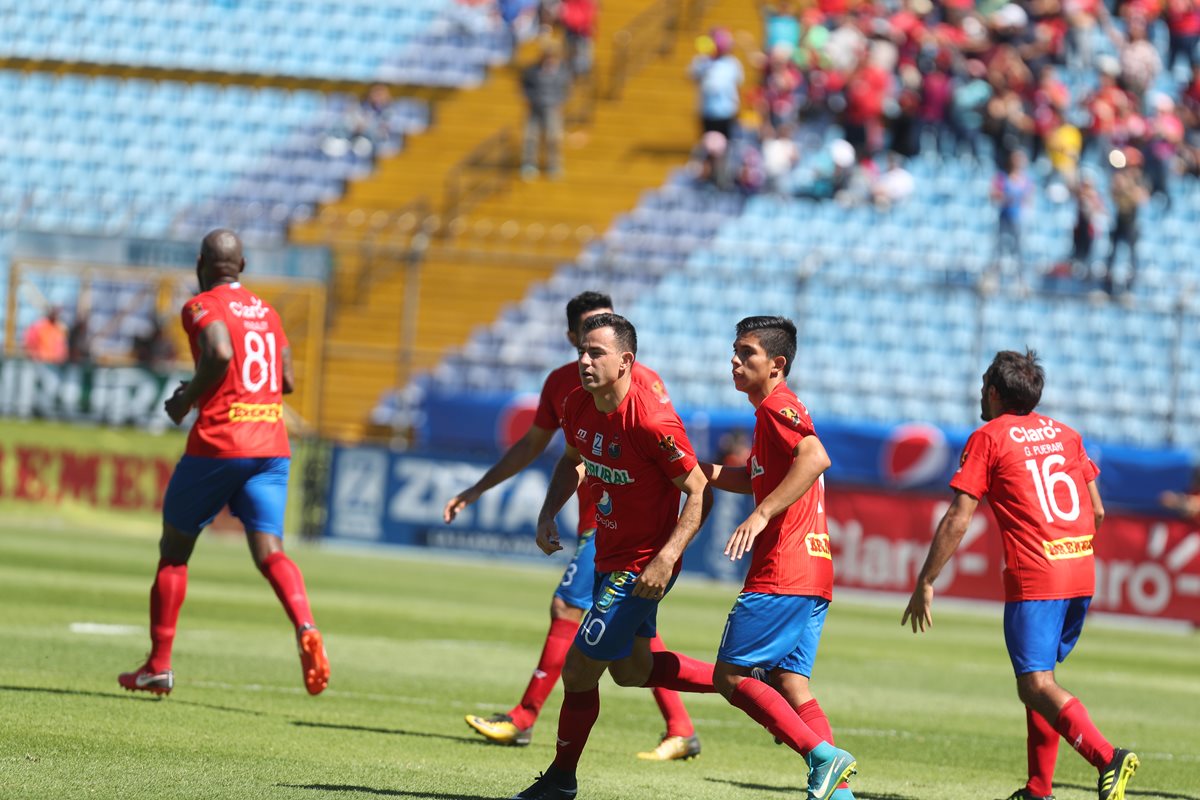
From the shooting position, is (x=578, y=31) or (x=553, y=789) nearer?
(x=553, y=789)

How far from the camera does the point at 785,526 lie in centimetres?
766

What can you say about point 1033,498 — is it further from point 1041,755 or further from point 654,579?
point 654,579

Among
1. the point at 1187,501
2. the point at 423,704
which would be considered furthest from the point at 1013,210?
the point at 423,704

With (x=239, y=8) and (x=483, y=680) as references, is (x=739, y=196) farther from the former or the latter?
(x=483, y=680)

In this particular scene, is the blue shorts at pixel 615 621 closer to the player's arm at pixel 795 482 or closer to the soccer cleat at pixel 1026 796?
the player's arm at pixel 795 482

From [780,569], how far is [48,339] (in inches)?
824

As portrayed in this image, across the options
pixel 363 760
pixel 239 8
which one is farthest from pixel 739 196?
pixel 363 760

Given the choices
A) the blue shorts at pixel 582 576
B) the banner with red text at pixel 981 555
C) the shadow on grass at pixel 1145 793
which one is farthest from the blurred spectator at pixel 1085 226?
A: the blue shorts at pixel 582 576

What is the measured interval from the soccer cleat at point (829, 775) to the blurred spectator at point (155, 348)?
20.0m

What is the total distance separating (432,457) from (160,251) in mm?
6237

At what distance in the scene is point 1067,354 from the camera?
2783cm

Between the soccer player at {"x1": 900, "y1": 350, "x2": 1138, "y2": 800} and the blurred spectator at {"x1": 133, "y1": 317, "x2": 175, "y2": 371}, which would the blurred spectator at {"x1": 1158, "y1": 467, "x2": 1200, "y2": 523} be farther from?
the soccer player at {"x1": 900, "y1": 350, "x2": 1138, "y2": 800}

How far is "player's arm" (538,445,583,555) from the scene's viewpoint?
28.1ft

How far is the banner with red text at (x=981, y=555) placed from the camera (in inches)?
878
